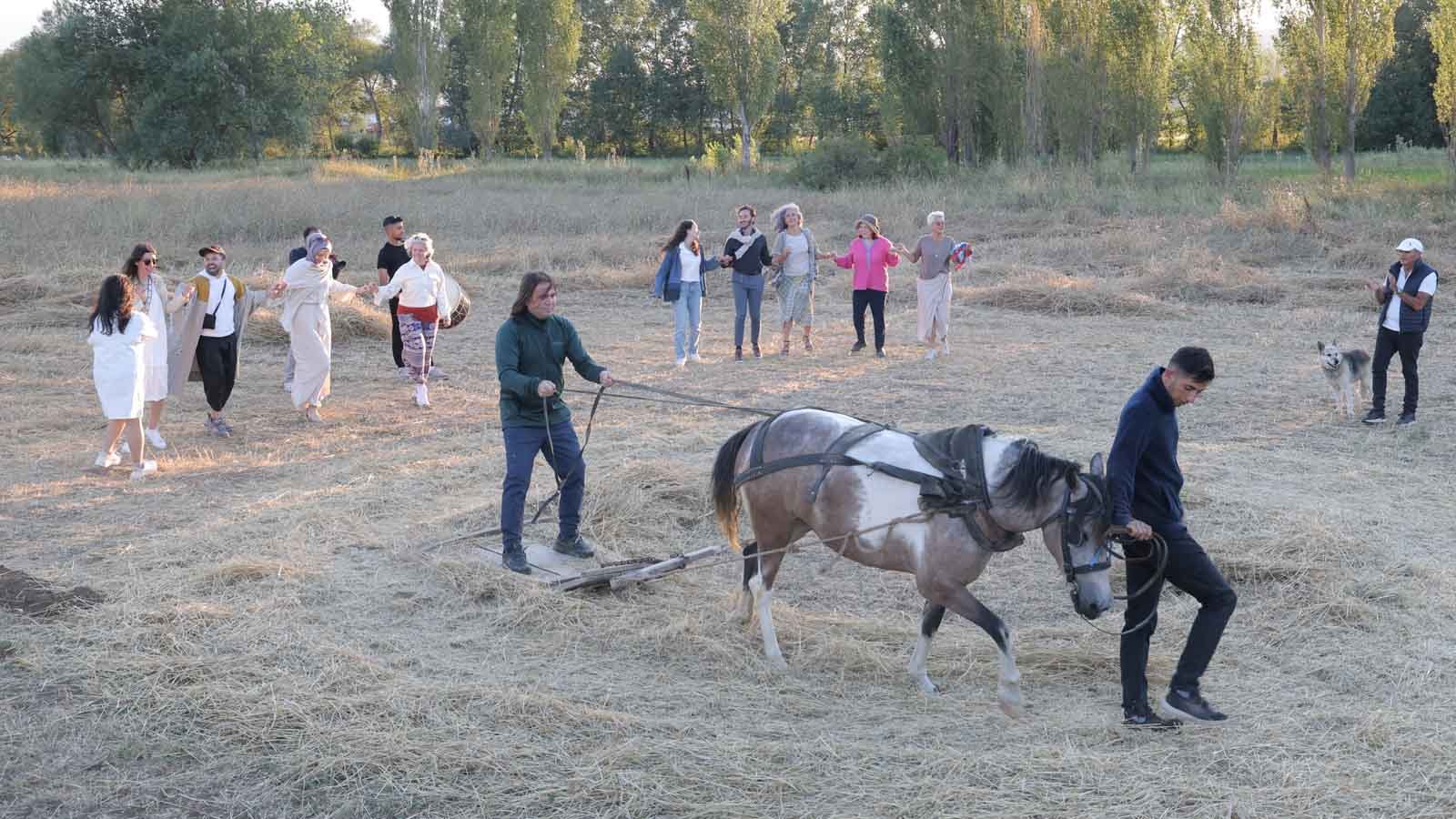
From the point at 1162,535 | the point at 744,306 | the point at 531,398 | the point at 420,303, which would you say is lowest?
the point at 1162,535

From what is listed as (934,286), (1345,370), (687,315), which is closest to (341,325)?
(687,315)

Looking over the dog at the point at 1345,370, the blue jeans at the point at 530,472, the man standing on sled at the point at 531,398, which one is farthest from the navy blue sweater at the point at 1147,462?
the dog at the point at 1345,370

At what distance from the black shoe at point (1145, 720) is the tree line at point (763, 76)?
2592 centimetres

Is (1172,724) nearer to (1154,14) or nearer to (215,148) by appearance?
(1154,14)

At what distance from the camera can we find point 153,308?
895 centimetres

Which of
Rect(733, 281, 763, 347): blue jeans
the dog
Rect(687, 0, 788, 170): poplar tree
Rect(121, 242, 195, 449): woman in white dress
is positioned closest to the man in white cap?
the dog

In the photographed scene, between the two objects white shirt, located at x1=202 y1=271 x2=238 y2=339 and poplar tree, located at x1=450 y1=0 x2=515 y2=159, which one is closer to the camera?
white shirt, located at x1=202 y1=271 x2=238 y2=339

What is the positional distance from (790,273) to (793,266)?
89 mm

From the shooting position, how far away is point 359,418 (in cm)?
1101

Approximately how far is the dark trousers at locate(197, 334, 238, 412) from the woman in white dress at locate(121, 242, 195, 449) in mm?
496

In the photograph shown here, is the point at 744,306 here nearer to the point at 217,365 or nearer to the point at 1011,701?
the point at 217,365

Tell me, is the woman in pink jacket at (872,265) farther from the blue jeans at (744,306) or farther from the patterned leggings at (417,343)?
the patterned leggings at (417,343)

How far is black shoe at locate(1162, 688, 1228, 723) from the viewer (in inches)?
193

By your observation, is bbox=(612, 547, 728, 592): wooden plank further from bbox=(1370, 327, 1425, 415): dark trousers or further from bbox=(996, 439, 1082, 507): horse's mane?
bbox=(1370, 327, 1425, 415): dark trousers
